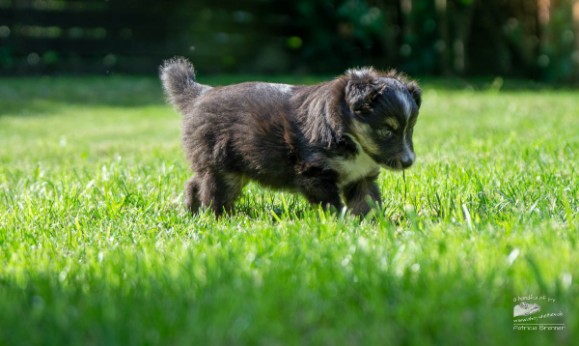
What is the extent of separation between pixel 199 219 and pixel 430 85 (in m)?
10.5

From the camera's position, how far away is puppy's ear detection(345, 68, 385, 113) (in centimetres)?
388

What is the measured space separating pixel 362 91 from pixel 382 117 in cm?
18

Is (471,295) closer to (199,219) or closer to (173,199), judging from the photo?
(199,219)

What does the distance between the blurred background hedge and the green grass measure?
30.8ft

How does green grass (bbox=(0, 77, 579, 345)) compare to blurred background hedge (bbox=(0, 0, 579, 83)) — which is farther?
blurred background hedge (bbox=(0, 0, 579, 83))


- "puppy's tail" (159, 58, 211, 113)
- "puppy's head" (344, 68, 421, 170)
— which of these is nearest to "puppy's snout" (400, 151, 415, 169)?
"puppy's head" (344, 68, 421, 170)

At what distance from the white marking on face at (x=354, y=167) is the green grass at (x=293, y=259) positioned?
0.81ft

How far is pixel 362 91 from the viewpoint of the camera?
12.8 ft

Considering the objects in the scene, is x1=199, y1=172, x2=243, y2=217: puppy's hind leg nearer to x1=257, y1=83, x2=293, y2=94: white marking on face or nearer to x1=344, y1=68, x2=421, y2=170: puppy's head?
x1=257, y1=83, x2=293, y2=94: white marking on face

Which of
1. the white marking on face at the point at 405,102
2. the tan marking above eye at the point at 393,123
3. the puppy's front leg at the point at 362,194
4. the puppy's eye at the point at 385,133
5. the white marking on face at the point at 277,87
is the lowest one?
the puppy's front leg at the point at 362,194

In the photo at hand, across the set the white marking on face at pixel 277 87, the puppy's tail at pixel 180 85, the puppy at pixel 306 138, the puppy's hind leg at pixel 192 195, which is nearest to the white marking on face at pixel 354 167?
the puppy at pixel 306 138

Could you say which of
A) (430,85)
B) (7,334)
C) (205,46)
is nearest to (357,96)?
(7,334)

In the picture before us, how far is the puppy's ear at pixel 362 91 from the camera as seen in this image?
3.88m

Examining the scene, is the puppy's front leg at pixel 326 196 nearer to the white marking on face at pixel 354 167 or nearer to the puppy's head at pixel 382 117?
the white marking on face at pixel 354 167
